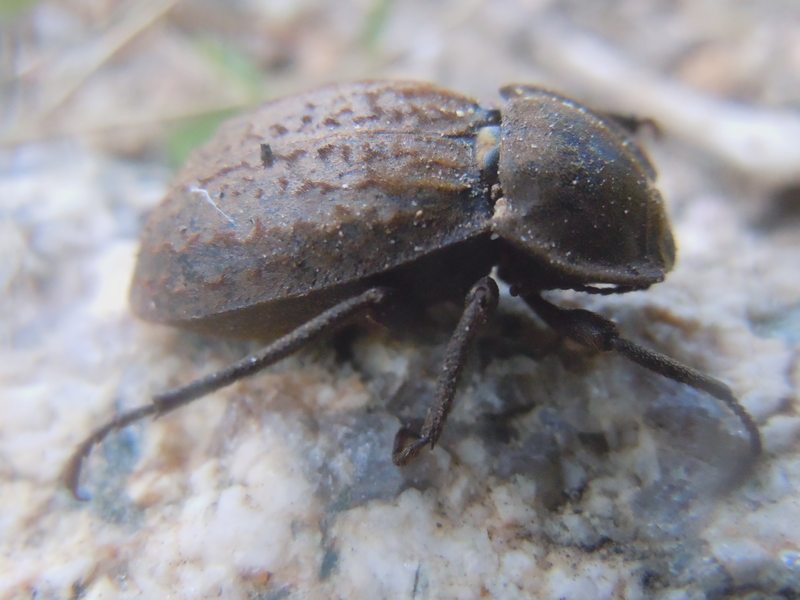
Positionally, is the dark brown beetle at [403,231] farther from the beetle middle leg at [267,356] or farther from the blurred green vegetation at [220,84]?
the blurred green vegetation at [220,84]

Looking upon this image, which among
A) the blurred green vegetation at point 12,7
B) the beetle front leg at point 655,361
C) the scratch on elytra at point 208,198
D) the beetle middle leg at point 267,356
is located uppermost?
the beetle front leg at point 655,361

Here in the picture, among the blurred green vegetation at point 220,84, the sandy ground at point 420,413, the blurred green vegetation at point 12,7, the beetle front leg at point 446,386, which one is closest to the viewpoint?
the sandy ground at point 420,413

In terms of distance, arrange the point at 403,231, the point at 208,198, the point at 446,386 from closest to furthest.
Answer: the point at 446,386 < the point at 403,231 < the point at 208,198

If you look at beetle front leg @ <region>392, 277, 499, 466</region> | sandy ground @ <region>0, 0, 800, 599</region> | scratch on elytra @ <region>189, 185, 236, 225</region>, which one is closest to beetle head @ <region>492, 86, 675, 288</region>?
beetle front leg @ <region>392, 277, 499, 466</region>

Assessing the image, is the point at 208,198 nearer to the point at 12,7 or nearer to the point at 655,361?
the point at 655,361

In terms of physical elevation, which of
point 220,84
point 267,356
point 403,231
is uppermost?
point 403,231

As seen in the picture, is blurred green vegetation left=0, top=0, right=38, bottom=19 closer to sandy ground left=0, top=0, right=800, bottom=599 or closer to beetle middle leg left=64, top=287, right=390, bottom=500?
sandy ground left=0, top=0, right=800, bottom=599

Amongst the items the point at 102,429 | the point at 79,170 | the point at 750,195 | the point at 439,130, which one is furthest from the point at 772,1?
the point at 102,429

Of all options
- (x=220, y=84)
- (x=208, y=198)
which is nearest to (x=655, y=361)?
(x=208, y=198)

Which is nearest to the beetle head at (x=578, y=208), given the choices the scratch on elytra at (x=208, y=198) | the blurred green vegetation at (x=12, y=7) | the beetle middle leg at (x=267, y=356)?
the beetle middle leg at (x=267, y=356)

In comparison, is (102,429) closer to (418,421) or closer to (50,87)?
(418,421)
